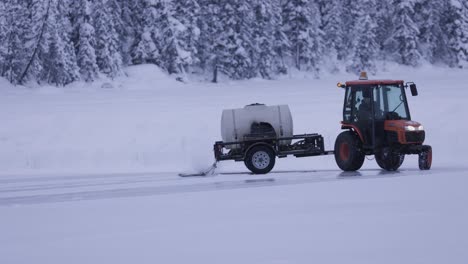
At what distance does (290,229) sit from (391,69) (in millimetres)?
59493

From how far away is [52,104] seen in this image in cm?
3744

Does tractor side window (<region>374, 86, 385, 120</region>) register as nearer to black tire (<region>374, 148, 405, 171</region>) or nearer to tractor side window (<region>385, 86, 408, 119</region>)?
tractor side window (<region>385, 86, 408, 119</region>)

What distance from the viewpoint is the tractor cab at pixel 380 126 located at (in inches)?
658

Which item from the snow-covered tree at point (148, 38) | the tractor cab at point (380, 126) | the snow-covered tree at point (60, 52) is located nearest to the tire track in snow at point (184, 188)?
the tractor cab at point (380, 126)

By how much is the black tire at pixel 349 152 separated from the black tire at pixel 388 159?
1.56ft

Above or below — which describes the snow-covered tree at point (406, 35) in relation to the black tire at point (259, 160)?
above

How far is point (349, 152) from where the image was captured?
17.4m

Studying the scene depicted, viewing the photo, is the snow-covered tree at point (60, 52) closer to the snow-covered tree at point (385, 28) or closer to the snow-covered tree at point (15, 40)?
the snow-covered tree at point (15, 40)

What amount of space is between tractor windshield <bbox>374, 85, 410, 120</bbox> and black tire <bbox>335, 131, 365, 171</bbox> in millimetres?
886

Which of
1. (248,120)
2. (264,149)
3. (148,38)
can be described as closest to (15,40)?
(148,38)

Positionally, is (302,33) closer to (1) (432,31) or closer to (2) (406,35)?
(2) (406,35)

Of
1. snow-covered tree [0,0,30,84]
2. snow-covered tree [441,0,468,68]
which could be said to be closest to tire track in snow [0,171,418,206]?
snow-covered tree [0,0,30,84]

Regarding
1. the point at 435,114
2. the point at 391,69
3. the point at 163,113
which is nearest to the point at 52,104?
the point at 163,113

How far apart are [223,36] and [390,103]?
42.1m
